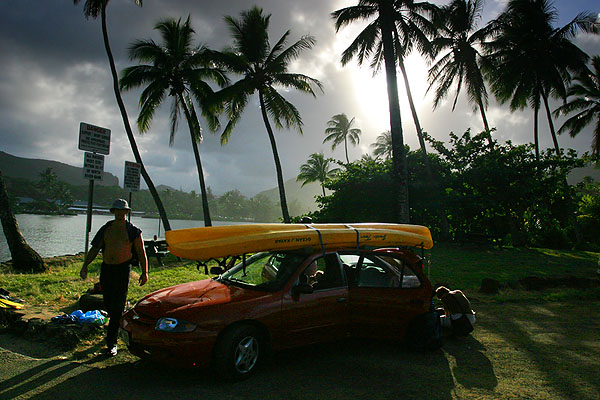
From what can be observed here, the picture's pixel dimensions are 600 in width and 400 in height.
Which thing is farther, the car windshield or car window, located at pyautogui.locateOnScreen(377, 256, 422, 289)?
car window, located at pyautogui.locateOnScreen(377, 256, 422, 289)

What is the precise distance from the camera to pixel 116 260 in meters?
4.67

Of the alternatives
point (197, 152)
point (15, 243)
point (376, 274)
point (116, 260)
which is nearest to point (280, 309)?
point (376, 274)

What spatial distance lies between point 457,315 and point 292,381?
10.3 feet

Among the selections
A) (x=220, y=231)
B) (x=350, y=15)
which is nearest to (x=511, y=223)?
(x=350, y=15)

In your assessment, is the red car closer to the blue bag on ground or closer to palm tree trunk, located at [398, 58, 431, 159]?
the blue bag on ground

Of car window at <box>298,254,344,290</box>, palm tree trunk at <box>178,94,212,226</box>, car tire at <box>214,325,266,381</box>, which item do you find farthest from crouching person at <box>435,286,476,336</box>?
palm tree trunk at <box>178,94,212,226</box>

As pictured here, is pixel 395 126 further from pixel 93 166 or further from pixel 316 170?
pixel 316 170

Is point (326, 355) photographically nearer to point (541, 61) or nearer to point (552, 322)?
point (552, 322)

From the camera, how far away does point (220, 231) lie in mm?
4602

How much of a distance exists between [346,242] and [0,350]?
4.63m

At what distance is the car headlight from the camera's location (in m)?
3.67

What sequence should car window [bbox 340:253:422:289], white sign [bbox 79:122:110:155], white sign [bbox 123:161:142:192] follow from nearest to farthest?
car window [bbox 340:253:422:289] → white sign [bbox 79:122:110:155] → white sign [bbox 123:161:142:192]

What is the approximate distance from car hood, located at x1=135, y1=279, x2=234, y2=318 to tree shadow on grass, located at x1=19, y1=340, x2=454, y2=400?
69 cm

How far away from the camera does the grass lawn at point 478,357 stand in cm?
386
